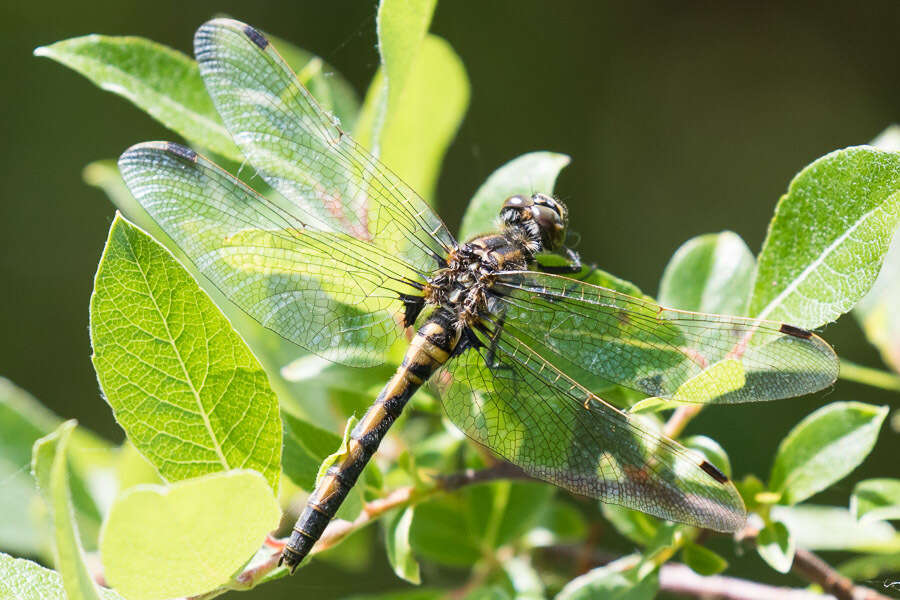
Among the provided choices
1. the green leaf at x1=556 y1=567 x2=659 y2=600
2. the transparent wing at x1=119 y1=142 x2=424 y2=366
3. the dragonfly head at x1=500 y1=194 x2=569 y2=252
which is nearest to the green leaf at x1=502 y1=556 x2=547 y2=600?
the green leaf at x1=556 y1=567 x2=659 y2=600

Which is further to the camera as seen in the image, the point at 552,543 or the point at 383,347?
the point at 552,543

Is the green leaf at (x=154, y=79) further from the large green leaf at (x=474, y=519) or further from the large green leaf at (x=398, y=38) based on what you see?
the large green leaf at (x=474, y=519)

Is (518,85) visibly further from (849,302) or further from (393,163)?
(849,302)

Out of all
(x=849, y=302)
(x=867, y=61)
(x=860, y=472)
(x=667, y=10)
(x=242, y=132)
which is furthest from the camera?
(x=667, y=10)

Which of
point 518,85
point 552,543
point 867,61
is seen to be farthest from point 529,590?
point 867,61

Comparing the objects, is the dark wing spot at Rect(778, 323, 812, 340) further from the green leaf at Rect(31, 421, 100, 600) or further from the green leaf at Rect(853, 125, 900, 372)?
the green leaf at Rect(31, 421, 100, 600)
